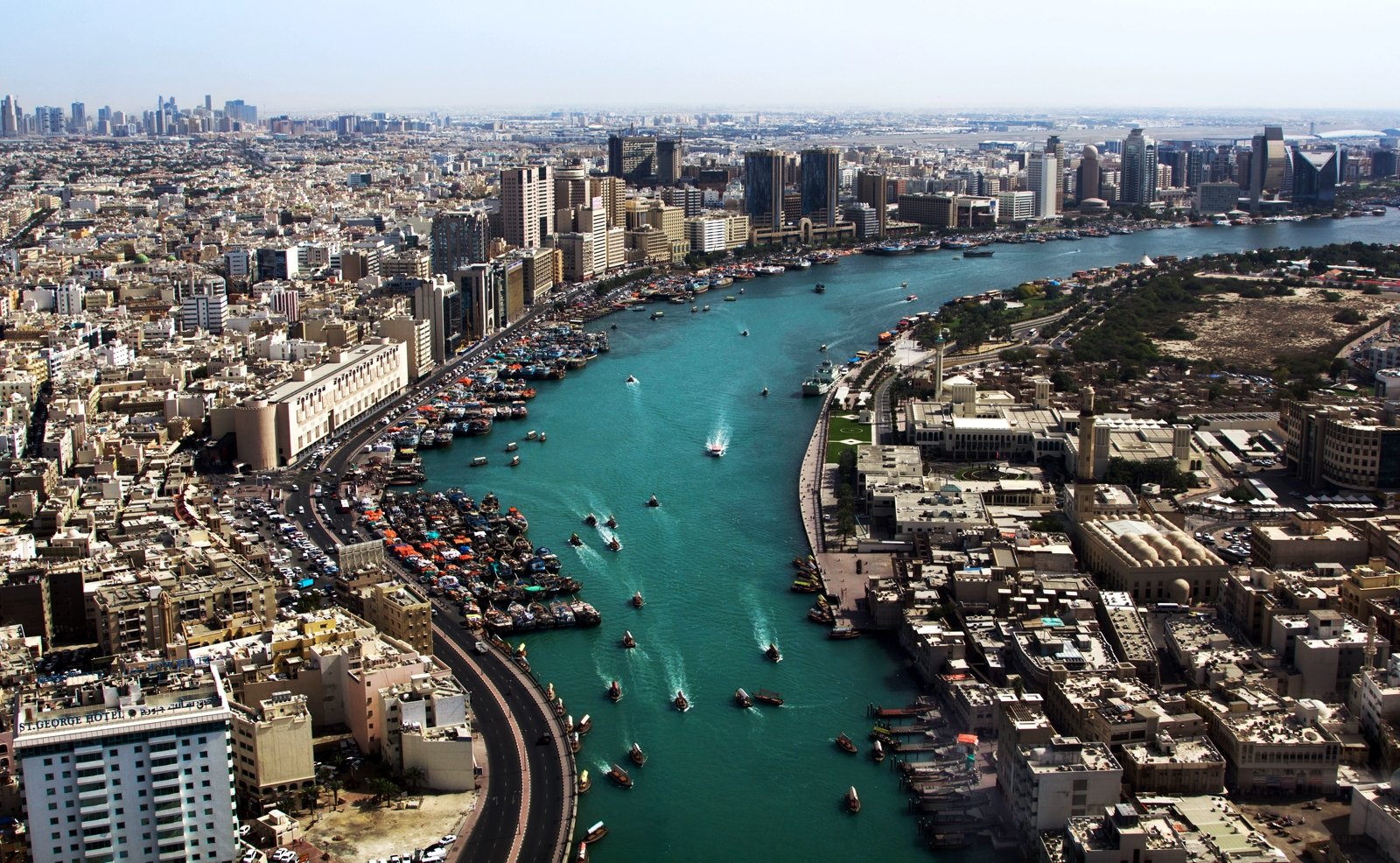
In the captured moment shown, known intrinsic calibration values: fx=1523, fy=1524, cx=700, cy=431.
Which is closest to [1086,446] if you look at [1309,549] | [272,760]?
[1309,549]

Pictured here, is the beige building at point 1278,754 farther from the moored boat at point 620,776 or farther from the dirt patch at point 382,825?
the dirt patch at point 382,825

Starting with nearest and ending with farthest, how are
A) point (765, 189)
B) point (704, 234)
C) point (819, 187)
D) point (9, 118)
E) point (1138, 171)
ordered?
point (704, 234) < point (765, 189) < point (819, 187) < point (1138, 171) < point (9, 118)

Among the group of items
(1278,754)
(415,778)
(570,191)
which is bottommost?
(415,778)

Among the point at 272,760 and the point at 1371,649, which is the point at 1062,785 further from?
the point at 272,760

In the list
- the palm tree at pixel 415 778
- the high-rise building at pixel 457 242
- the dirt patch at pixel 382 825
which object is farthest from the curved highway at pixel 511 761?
the high-rise building at pixel 457 242

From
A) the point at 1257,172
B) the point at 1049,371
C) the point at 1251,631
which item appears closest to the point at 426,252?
the point at 1049,371

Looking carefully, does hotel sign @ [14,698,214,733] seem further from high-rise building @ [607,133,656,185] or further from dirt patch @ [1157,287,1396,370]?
high-rise building @ [607,133,656,185]
